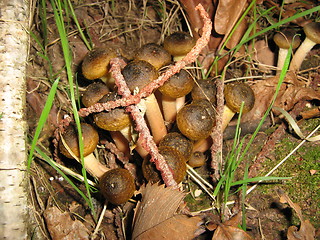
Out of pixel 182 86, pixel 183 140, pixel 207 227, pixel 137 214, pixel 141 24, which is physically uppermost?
pixel 141 24

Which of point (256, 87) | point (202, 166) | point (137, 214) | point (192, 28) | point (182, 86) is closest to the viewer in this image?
point (137, 214)

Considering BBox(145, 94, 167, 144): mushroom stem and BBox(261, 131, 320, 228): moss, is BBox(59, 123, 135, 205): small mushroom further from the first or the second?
BBox(261, 131, 320, 228): moss

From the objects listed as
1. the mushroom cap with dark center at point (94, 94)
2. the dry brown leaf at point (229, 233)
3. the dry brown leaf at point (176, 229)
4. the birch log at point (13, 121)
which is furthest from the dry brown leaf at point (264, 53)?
the birch log at point (13, 121)

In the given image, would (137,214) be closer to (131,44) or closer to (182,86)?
(182,86)

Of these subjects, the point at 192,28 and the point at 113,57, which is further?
the point at 192,28

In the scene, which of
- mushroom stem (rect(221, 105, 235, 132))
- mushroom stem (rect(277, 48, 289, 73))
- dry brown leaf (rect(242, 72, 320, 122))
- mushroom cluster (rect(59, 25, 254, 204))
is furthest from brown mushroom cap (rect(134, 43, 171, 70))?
mushroom stem (rect(277, 48, 289, 73))

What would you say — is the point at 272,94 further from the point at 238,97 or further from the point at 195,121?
the point at 195,121

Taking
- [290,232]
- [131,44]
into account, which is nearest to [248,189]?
[290,232]
